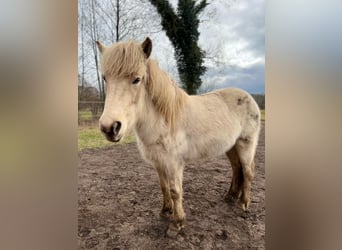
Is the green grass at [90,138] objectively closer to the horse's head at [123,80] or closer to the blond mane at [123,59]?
the horse's head at [123,80]

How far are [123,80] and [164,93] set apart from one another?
17 cm

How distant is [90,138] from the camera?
0.89m

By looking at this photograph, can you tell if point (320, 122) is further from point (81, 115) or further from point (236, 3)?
point (81, 115)

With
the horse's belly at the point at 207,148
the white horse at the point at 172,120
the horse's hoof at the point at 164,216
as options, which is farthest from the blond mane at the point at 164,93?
the horse's hoof at the point at 164,216

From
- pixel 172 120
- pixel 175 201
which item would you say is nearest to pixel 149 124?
pixel 172 120

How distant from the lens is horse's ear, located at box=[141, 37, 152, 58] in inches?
33.5

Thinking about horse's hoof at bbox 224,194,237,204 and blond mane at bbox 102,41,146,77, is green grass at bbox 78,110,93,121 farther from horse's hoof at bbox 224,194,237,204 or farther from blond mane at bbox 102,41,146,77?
horse's hoof at bbox 224,194,237,204

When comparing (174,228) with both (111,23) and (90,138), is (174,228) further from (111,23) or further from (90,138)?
(111,23)

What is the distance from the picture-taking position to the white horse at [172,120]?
84 cm

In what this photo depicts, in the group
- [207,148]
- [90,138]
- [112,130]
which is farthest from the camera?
[207,148]

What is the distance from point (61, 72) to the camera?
0.77 meters

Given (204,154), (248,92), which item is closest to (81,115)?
(204,154)

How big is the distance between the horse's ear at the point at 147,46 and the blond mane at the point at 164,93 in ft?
0.09

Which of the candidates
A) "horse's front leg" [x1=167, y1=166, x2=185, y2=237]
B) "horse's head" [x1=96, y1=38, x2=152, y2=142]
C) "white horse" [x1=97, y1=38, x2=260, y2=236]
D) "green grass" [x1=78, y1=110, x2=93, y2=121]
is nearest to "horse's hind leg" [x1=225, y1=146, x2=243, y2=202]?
"white horse" [x1=97, y1=38, x2=260, y2=236]
